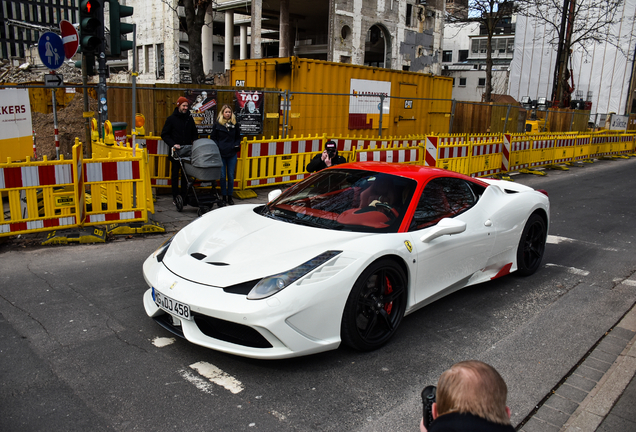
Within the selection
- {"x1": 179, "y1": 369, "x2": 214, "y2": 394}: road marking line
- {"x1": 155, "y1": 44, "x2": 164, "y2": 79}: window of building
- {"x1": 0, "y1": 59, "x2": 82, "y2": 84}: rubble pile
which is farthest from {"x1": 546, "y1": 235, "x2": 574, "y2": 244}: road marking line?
{"x1": 155, "y1": 44, "x2": 164, "y2": 79}: window of building

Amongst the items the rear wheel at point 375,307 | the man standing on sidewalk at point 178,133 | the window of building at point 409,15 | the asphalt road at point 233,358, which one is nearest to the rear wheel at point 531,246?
the asphalt road at point 233,358

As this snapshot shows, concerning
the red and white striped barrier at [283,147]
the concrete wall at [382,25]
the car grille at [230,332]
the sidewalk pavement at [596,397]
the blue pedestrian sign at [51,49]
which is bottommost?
the sidewalk pavement at [596,397]

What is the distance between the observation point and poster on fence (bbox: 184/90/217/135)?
37.8 feet

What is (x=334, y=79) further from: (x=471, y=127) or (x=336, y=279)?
(x=336, y=279)

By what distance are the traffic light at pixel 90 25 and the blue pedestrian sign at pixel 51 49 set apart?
56cm

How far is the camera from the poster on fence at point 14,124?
341 inches

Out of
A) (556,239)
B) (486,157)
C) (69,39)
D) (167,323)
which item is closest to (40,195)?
(69,39)

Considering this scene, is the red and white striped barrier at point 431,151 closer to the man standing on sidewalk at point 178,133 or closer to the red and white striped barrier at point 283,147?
the red and white striped barrier at point 283,147

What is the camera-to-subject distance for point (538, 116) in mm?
26438

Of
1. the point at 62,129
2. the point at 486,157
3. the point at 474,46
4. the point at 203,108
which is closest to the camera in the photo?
the point at 203,108

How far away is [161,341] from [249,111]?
928 cm

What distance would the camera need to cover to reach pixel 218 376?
137 inches

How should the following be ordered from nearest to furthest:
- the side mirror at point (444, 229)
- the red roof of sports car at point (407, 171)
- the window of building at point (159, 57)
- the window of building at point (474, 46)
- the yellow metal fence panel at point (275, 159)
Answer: the side mirror at point (444, 229) → the red roof of sports car at point (407, 171) → the yellow metal fence panel at point (275, 159) → the window of building at point (159, 57) → the window of building at point (474, 46)

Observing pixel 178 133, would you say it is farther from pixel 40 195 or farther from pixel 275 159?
pixel 40 195
